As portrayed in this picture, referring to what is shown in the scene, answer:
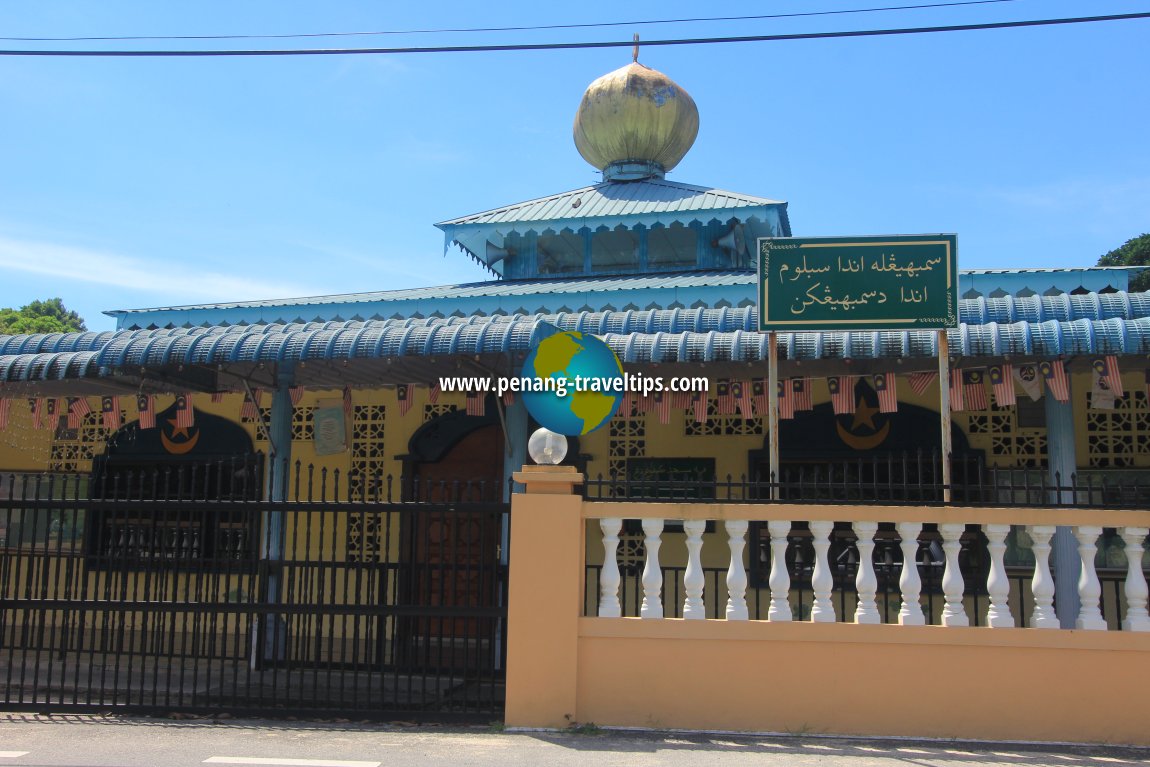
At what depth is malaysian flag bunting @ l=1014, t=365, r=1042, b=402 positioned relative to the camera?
7.89 m

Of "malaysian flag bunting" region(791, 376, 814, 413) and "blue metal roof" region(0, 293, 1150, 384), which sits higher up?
"blue metal roof" region(0, 293, 1150, 384)

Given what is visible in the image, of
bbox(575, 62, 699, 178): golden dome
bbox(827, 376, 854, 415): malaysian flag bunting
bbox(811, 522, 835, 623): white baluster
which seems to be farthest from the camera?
bbox(575, 62, 699, 178): golden dome

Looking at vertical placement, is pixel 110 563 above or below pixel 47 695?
above

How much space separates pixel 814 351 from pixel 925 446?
263 centimetres

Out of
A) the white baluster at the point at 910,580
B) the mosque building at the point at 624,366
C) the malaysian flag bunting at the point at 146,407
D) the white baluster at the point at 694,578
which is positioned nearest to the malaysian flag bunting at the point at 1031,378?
the mosque building at the point at 624,366

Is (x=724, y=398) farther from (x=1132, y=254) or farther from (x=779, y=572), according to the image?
(x=1132, y=254)

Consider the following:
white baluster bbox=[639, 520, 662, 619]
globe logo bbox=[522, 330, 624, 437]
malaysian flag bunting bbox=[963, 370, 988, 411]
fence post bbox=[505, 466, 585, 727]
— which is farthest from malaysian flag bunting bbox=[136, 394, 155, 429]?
malaysian flag bunting bbox=[963, 370, 988, 411]

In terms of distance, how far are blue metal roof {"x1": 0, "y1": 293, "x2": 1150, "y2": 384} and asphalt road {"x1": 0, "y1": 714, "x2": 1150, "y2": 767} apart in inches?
122

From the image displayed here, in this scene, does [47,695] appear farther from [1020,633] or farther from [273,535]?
[1020,633]

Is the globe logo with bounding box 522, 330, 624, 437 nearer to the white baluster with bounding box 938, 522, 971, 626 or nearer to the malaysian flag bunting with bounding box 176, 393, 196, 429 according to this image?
the white baluster with bounding box 938, 522, 971, 626

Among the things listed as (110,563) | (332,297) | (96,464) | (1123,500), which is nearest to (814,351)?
(1123,500)

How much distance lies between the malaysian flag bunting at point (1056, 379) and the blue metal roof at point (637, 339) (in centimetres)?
36

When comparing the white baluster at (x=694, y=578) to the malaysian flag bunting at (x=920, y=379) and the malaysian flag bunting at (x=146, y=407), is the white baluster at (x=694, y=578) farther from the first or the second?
the malaysian flag bunting at (x=146, y=407)

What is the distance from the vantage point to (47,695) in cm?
651
